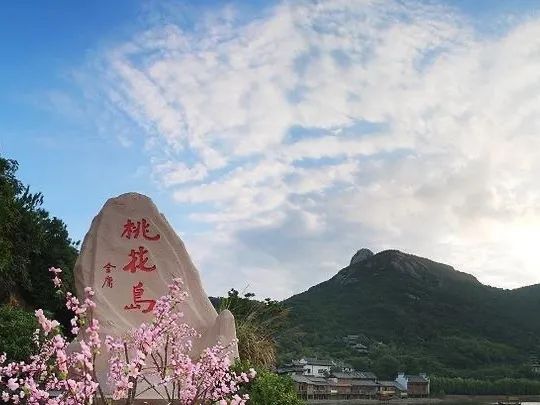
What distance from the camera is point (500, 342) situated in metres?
65.9

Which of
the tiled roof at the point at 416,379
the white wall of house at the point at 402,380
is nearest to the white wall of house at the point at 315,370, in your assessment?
the white wall of house at the point at 402,380

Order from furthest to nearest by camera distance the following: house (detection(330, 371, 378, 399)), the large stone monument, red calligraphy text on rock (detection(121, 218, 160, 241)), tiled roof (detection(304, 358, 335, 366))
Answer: house (detection(330, 371, 378, 399)) → tiled roof (detection(304, 358, 335, 366)) → red calligraphy text on rock (detection(121, 218, 160, 241)) → the large stone monument

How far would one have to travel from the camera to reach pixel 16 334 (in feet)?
33.7

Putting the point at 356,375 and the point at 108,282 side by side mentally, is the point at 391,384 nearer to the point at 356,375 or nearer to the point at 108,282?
the point at 356,375

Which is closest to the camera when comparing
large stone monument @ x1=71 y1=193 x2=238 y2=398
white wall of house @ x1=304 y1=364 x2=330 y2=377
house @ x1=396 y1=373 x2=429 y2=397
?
large stone monument @ x1=71 y1=193 x2=238 y2=398

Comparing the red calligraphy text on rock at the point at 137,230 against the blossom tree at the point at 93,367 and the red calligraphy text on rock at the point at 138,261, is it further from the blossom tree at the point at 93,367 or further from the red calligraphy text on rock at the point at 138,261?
the blossom tree at the point at 93,367

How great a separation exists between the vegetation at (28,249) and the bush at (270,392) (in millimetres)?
9223

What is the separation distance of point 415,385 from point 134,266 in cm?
4547

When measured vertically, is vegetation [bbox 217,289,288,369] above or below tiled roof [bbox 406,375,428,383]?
above

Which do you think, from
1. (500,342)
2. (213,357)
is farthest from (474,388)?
(213,357)

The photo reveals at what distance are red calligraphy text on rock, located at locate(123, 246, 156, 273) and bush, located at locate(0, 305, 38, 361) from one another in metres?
2.34

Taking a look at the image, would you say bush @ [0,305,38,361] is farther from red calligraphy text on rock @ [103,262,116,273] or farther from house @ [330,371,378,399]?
house @ [330,371,378,399]

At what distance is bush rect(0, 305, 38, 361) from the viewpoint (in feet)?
32.3

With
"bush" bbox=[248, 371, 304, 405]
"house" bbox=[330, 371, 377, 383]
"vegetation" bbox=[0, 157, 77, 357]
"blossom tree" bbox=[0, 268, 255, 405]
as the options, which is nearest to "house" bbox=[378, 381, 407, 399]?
"house" bbox=[330, 371, 377, 383]
